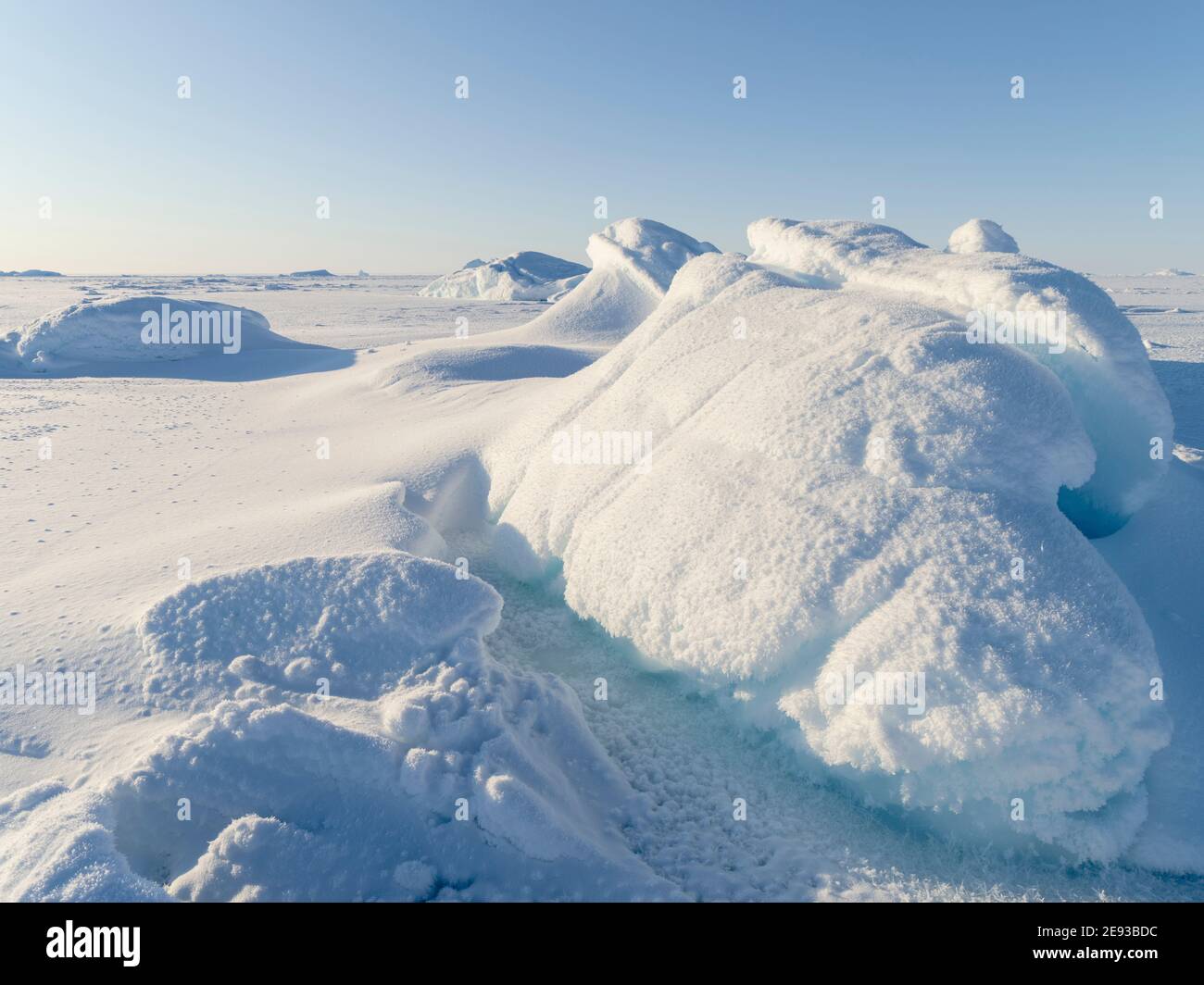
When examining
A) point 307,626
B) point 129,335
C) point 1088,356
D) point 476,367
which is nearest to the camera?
point 307,626

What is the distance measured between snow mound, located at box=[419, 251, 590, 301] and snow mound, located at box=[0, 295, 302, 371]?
26780 mm

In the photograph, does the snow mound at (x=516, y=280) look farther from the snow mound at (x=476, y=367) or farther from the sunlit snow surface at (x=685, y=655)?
the sunlit snow surface at (x=685, y=655)

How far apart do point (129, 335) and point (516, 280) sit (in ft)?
105

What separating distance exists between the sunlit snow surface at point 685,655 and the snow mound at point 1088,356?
2.0 inches

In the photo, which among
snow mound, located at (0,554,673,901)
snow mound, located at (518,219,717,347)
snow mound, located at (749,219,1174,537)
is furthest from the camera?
snow mound, located at (518,219,717,347)

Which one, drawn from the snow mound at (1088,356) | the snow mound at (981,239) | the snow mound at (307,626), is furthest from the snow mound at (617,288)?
the snow mound at (307,626)

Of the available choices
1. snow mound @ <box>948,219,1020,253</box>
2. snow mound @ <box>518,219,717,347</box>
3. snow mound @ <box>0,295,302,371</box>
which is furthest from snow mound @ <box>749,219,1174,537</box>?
snow mound @ <box>0,295,302,371</box>

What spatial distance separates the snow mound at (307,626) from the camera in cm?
383

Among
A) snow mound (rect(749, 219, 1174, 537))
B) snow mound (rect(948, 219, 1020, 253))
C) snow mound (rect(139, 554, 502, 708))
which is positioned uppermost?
snow mound (rect(948, 219, 1020, 253))

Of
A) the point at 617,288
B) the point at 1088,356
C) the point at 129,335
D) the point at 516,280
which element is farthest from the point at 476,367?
the point at 516,280

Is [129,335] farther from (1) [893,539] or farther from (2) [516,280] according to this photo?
(2) [516,280]

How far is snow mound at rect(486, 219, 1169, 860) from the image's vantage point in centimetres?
332

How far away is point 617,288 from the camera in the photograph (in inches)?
781

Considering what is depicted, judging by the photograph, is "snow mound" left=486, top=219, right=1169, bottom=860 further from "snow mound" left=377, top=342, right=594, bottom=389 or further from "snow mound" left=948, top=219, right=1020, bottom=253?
"snow mound" left=377, top=342, right=594, bottom=389
